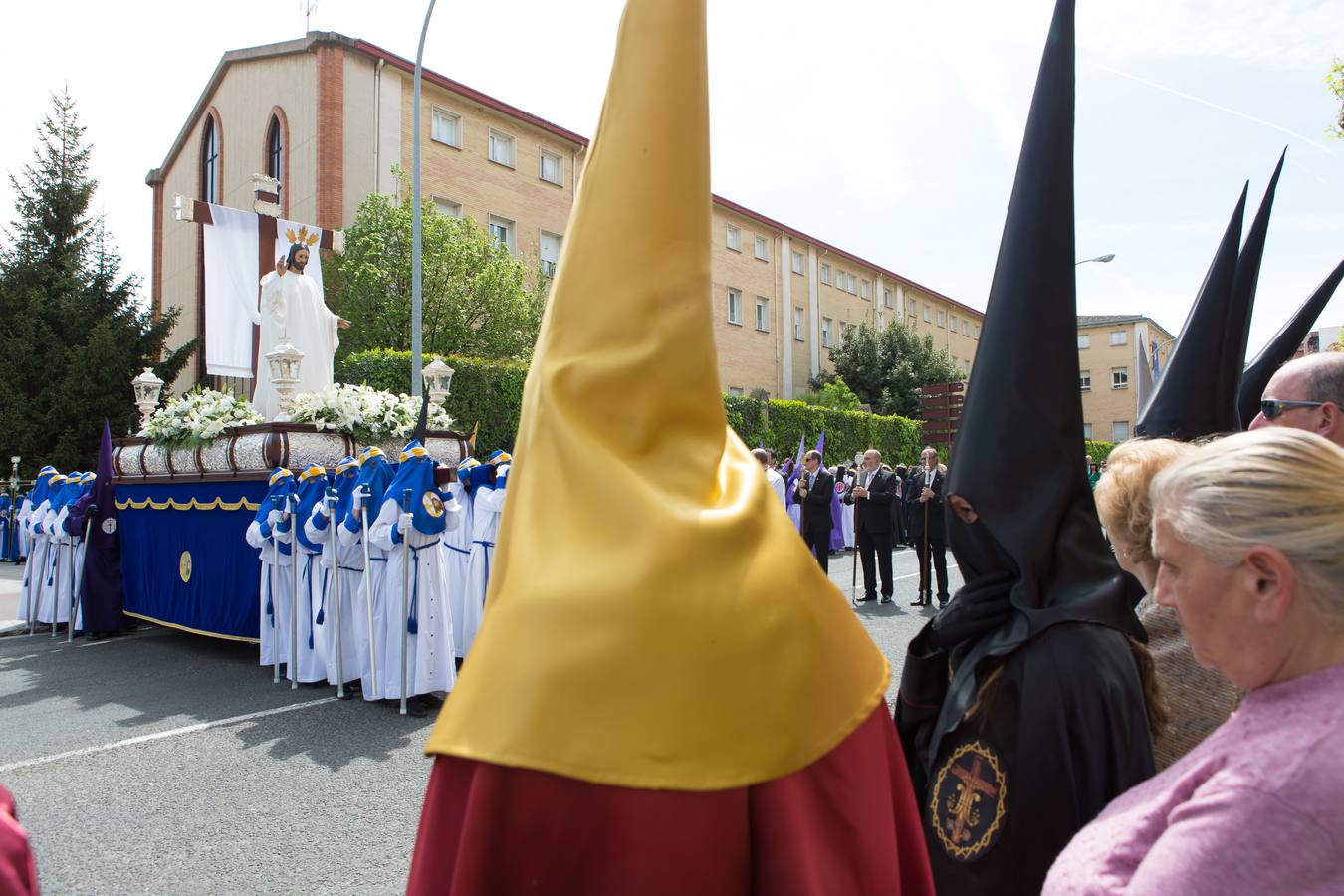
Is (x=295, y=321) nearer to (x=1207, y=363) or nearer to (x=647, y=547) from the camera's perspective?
(x=1207, y=363)

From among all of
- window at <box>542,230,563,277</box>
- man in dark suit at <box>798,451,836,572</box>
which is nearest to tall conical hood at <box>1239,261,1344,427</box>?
man in dark suit at <box>798,451,836,572</box>

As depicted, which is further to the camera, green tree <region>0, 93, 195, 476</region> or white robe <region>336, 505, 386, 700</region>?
green tree <region>0, 93, 195, 476</region>

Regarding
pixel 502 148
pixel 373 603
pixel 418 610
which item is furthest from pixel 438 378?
pixel 502 148

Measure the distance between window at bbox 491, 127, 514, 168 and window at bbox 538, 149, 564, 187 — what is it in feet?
3.91

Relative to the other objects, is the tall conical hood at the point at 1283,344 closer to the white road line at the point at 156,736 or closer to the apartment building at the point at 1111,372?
the white road line at the point at 156,736

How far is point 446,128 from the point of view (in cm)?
2592

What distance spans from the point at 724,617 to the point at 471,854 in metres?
0.39

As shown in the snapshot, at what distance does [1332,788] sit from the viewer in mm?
956

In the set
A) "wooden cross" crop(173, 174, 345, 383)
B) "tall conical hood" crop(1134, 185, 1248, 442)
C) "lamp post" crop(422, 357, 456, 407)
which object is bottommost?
"tall conical hood" crop(1134, 185, 1248, 442)

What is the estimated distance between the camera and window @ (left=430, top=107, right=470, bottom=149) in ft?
83.8

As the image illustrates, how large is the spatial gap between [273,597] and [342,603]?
1087mm

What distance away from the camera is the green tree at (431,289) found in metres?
20.3

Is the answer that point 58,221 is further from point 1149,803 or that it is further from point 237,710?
point 1149,803

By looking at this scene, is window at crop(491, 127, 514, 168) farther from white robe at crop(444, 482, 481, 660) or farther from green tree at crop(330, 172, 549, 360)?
white robe at crop(444, 482, 481, 660)
